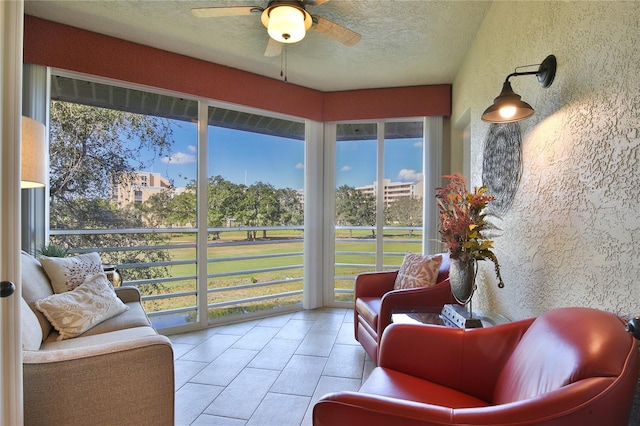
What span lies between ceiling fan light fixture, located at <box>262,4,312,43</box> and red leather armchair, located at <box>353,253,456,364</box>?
189cm

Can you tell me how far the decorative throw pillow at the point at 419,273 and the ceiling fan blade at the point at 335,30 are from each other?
1.85 meters

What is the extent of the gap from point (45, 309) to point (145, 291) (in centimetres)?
139

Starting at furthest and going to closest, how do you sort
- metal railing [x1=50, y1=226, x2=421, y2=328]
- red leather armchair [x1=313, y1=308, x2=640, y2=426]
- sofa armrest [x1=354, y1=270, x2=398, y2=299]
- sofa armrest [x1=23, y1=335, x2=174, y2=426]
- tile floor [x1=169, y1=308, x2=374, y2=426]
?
metal railing [x1=50, y1=226, x2=421, y2=328], sofa armrest [x1=354, y1=270, x2=398, y2=299], tile floor [x1=169, y1=308, x2=374, y2=426], sofa armrest [x1=23, y1=335, x2=174, y2=426], red leather armchair [x1=313, y1=308, x2=640, y2=426]

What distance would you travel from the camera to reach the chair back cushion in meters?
0.86

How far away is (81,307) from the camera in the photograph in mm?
1949

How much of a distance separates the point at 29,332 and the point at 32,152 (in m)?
1.01

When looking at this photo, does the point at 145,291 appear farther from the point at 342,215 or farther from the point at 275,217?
the point at 342,215

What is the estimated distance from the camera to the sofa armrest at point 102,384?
1219 millimetres

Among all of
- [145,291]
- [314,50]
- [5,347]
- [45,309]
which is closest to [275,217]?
[145,291]

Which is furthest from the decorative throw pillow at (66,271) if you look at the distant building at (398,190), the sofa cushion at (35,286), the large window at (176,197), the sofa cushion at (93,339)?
the distant building at (398,190)

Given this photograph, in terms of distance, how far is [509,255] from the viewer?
198 centimetres

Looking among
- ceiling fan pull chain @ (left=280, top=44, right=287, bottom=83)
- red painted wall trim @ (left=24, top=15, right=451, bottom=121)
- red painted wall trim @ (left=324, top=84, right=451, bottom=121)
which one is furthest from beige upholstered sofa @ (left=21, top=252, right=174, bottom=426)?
red painted wall trim @ (left=324, top=84, right=451, bottom=121)

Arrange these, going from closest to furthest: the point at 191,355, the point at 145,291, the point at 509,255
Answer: the point at 509,255 → the point at 191,355 → the point at 145,291

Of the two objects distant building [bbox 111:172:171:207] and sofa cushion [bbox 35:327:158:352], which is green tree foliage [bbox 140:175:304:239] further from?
sofa cushion [bbox 35:327:158:352]
